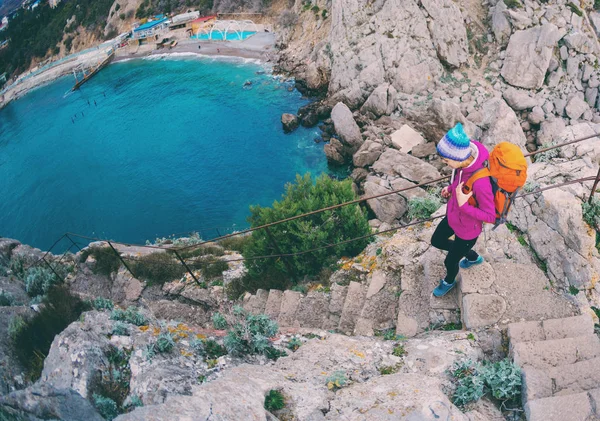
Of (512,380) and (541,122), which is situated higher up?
(512,380)

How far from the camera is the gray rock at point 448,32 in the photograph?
85.0 ft

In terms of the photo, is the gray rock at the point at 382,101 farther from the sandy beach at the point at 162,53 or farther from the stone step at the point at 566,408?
the stone step at the point at 566,408

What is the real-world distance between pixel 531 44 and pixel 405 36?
7.61 m

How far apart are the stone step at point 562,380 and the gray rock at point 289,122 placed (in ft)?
83.6

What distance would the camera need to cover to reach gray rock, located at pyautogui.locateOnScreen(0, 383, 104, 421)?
4.62m

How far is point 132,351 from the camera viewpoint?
6.02m

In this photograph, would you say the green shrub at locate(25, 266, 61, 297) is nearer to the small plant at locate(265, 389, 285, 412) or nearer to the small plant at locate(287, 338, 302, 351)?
the small plant at locate(287, 338, 302, 351)

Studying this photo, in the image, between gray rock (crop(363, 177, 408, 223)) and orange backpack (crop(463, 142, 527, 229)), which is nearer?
orange backpack (crop(463, 142, 527, 229))

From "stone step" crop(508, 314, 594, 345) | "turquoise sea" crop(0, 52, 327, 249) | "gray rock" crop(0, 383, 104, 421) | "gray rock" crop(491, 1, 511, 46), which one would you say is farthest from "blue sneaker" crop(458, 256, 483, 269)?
"gray rock" crop(491, 1, 511, 46)

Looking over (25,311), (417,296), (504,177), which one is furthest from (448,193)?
(25,311)

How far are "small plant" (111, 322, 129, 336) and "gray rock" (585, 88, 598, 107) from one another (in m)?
27.1

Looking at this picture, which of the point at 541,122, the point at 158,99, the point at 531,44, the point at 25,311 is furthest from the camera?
the point at 158,99

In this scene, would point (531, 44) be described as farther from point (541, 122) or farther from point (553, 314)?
point (553, 314)

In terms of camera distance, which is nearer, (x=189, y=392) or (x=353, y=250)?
(x=189, y=392)
